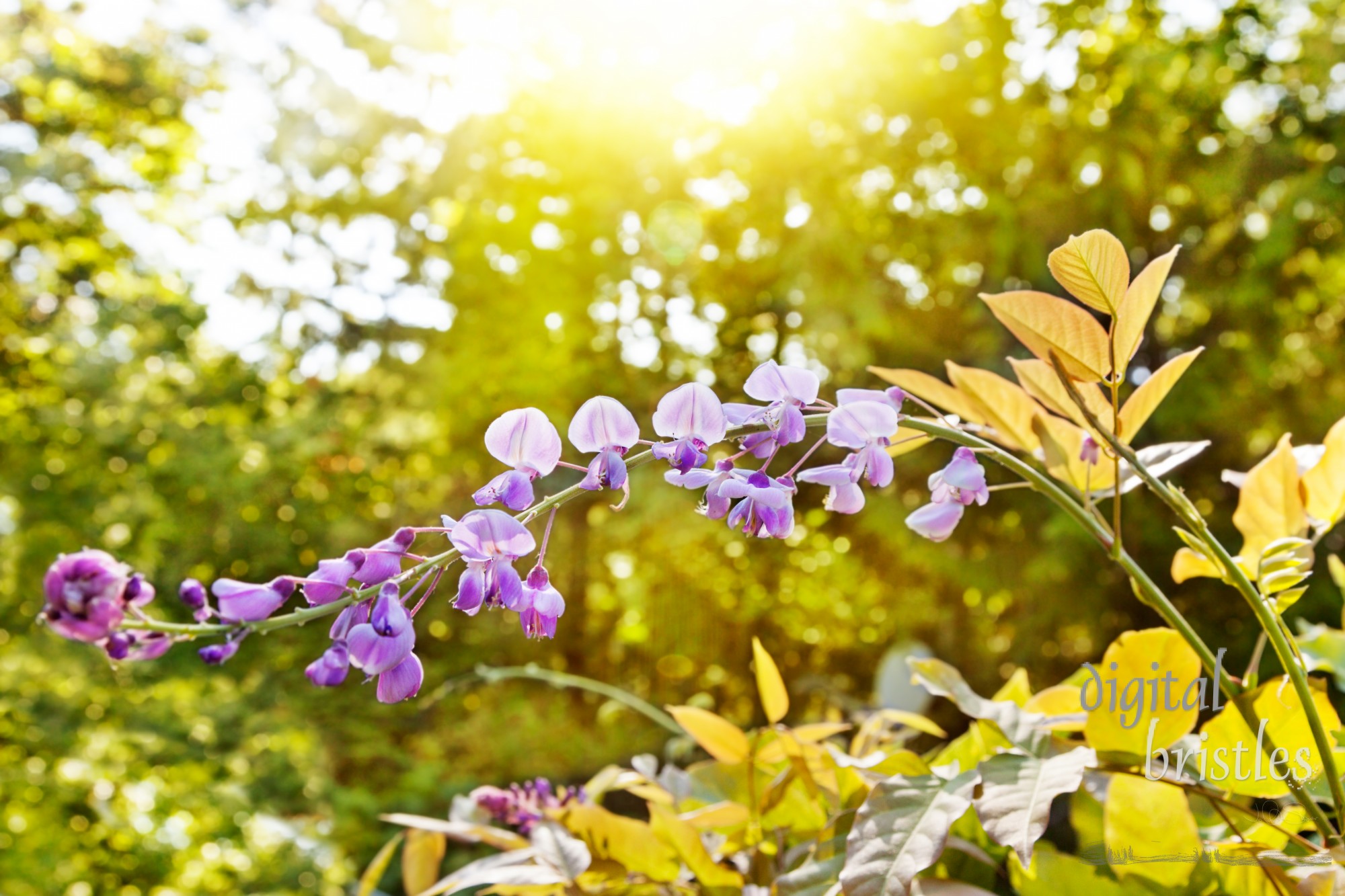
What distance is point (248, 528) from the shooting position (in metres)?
3.30

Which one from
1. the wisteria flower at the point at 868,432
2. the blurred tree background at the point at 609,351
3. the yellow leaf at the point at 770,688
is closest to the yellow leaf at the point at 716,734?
the yellow leaf at the point at 770,688

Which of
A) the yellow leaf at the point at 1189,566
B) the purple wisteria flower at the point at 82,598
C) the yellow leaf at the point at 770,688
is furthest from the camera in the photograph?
the yellow leaf at the point at 770,688

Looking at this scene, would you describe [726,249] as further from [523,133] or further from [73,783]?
[73,783]

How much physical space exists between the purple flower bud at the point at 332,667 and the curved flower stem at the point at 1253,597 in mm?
321

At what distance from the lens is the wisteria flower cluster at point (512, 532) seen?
312 mm

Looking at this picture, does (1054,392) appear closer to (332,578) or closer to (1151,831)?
(1151,831)

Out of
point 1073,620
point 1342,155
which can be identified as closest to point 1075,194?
point 1342,155

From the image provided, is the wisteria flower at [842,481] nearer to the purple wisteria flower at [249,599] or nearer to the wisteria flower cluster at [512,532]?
the wisteria flower cluster at [512,532]

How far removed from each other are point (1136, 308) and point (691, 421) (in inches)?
8.1

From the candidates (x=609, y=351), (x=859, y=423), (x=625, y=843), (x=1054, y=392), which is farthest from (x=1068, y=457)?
(x=609, y=351)

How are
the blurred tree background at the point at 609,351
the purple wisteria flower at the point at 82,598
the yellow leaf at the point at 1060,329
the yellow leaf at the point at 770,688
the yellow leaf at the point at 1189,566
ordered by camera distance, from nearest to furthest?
the purple wisteria flower at the point at 82,598 < the yellow leaf at the point at 1060,329 < the yellow leaf at the point at 1189,566 < the yellow leaf at the point at 770,688 < the blurred tree background at the point at 609,351

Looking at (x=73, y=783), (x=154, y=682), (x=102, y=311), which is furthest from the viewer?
(x=102, y=311)

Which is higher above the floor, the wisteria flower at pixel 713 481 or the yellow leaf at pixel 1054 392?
the yellow leaf at pixel 1054 392

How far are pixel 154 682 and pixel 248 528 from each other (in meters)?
0.62
